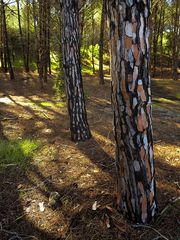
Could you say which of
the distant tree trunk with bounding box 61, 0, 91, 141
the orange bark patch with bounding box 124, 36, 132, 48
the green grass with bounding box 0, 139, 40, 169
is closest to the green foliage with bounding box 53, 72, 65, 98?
the distant tree trunk with bounding box 61, 0, 91, 141

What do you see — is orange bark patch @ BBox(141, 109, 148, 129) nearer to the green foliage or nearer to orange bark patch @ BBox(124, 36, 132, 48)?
orange bark patch @ BBox(124, 36, 132, 48)

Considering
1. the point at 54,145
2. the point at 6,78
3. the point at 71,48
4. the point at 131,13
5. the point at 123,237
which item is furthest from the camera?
the point at 6,78

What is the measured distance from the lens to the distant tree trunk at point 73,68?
4.63 meters

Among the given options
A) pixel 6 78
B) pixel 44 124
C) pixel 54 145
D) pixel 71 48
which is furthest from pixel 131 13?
pixel 6 78

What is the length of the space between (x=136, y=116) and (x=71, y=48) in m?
2.97

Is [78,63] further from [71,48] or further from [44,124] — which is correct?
[44,124]

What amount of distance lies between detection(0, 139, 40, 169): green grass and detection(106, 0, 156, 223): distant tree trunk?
2.32 m

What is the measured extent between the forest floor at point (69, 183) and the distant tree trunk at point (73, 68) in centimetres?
40

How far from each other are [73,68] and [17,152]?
2.09 meters

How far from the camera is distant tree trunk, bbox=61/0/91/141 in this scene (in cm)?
463

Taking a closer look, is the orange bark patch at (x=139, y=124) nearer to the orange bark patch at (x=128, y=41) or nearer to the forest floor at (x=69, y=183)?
the orange bark patch at (x=128, y=41)

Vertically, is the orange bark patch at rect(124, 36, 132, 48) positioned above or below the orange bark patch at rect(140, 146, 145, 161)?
above

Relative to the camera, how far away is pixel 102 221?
2.68 meters

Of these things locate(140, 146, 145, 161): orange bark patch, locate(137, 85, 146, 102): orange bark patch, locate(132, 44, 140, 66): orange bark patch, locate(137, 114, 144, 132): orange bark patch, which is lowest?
locate(140, 146, 145, 161): orange bark patch
